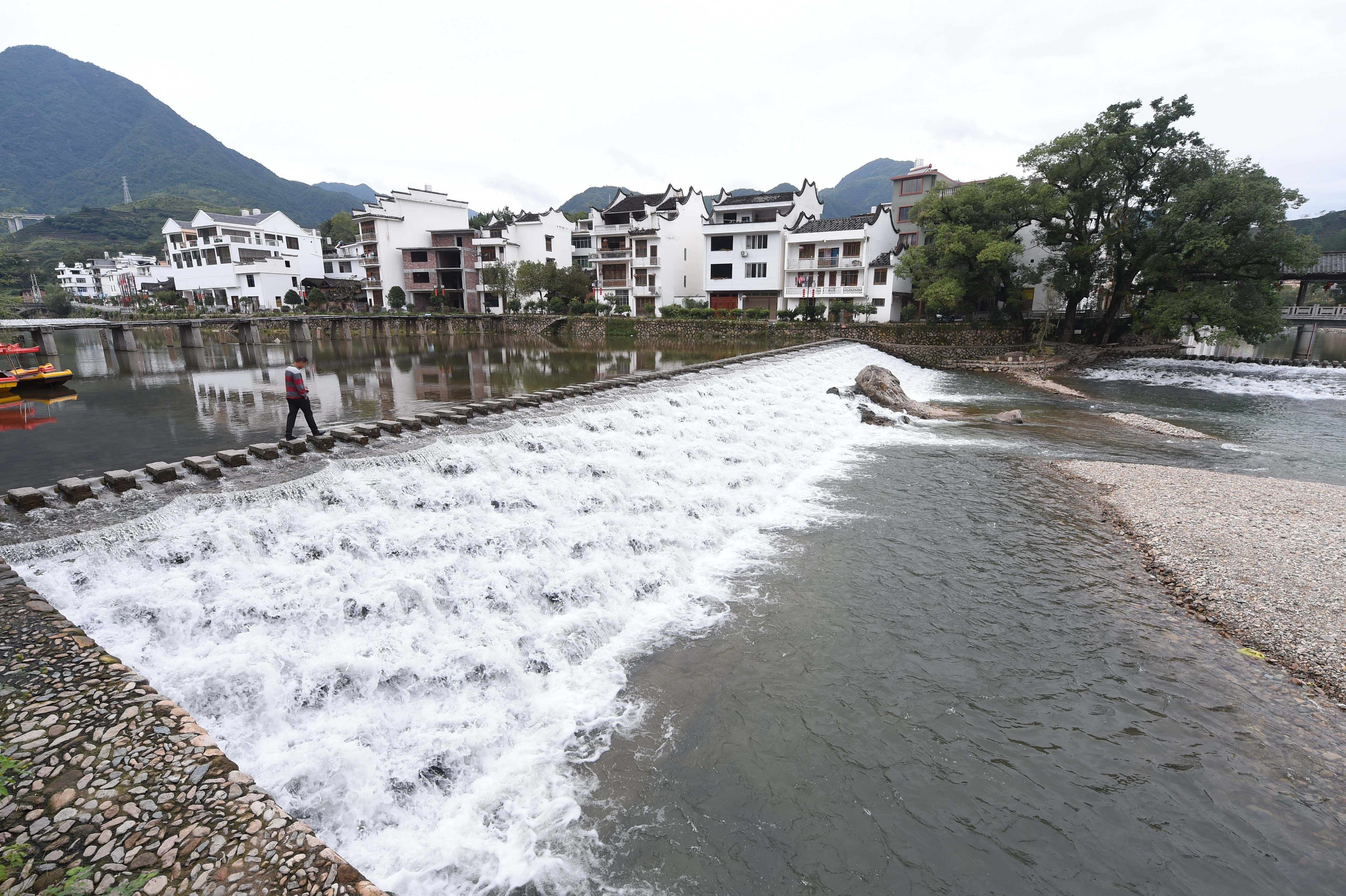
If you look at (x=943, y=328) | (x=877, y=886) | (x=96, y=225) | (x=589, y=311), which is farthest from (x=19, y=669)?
(x=96, y=225)

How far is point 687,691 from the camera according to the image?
675 centimetres

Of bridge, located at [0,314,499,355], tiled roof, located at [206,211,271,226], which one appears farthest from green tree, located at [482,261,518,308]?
tiled roof, located at [206,211,271,226]

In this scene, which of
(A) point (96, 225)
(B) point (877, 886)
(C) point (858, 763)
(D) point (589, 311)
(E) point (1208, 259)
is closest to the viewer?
(B) point (877, 886)

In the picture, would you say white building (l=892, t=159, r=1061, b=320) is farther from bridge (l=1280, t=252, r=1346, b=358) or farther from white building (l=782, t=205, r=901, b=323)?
bridge (l=1280, t=252, r=1346, b=358)

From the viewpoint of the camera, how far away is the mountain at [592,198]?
581ft

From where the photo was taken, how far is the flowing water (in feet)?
15.7

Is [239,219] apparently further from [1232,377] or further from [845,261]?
[1232,377]

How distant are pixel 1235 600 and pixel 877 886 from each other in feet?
25.2

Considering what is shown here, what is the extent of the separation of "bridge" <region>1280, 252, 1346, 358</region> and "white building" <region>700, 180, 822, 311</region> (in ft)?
106

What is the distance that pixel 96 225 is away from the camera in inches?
4643

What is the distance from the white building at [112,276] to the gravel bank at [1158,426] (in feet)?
347

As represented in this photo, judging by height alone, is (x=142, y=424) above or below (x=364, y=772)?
above

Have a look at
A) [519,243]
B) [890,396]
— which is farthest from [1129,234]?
[519,243]

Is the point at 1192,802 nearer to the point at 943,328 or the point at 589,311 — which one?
the point at 943,328
